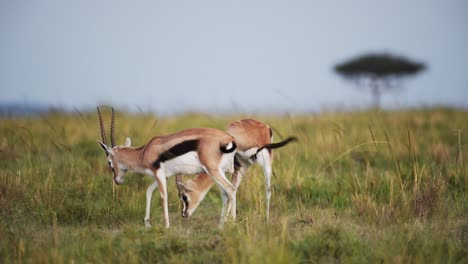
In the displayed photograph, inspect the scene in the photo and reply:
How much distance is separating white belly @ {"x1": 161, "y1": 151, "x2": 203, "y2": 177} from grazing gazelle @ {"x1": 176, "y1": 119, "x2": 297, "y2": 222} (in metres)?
0.35

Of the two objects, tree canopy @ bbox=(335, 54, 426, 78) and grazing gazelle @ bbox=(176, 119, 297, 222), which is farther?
tree canopy @ bbox=(335, 54, 426, 78)

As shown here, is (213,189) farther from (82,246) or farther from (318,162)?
(82,246)

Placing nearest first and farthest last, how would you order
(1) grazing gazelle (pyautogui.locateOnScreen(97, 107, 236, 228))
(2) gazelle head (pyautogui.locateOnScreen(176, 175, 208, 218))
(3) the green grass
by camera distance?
(3) the green grass
(1) grazing gazelle (pyautogui.locateOnScreen(97, 107, 236, 228))
(2) gazelle head (pyautogui.locateOnScreen(176, 175, 208, 218))

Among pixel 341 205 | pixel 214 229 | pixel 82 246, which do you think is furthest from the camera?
pixel 341 205

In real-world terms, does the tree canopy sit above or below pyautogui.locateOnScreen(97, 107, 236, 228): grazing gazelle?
above

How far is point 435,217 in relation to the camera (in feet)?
22.0

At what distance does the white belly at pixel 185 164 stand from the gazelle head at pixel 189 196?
0.36 metres

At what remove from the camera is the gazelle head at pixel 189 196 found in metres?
6.73

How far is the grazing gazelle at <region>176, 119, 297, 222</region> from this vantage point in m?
6.76

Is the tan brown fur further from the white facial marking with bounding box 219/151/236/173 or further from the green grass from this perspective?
the green grass

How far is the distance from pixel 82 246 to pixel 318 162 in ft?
19.8

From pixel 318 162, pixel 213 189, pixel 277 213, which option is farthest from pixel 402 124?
pixel 277 213

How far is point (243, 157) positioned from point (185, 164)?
97 cm

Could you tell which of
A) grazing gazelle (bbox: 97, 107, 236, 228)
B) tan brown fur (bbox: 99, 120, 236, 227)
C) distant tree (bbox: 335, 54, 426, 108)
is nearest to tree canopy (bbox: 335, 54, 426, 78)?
distant tree (bbox: 335, 54, 426, 108)
